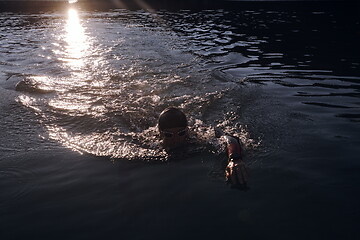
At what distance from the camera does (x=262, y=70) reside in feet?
48.5

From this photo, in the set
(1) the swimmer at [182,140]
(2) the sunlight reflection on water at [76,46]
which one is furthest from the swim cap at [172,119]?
(2) the sunlight reflection on water at [76,46]

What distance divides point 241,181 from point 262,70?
997cm

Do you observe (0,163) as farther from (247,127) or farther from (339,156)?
(339,156)

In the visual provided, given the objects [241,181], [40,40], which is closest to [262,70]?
[241,181]

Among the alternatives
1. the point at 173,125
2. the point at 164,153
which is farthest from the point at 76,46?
the point at 173,125

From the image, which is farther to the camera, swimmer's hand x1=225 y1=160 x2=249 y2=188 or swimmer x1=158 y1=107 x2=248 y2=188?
swimmer x1=158 y1=107 x2=248 y2=188

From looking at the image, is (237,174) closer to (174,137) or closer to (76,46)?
(174,137)

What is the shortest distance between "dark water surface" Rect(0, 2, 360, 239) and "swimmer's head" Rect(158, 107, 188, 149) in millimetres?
604

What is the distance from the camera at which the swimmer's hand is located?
5.82m

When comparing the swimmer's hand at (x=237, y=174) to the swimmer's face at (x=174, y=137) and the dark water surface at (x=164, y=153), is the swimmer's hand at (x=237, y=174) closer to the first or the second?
the dark water surface at (x=164, y=153)

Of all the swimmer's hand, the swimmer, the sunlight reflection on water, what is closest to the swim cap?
the swimmer

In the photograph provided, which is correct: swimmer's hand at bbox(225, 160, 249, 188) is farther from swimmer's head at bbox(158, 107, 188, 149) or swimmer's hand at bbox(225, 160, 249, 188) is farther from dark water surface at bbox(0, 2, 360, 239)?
swimmer's head at bbox(158, 107, 188, 149)

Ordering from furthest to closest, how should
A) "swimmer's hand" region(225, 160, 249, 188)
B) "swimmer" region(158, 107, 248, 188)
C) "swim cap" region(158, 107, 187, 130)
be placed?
"swim cap" region(158, 107, 187, 130), "swimmer" region(158, 107, 248, 188), "swimmer's hand" region(225, 160, 249, 188)

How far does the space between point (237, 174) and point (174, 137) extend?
167cm
